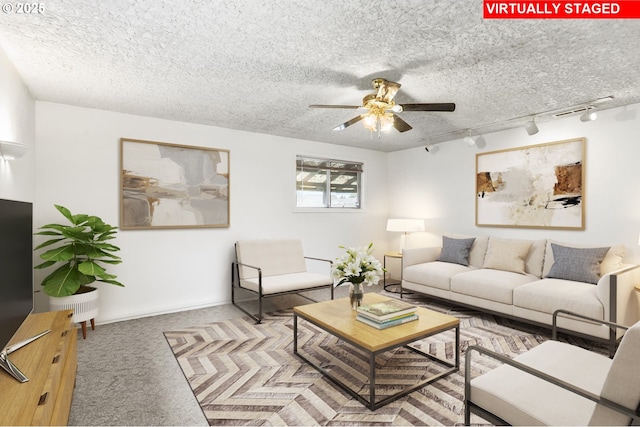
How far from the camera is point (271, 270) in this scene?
14.0ft

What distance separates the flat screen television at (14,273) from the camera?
144 centimetres

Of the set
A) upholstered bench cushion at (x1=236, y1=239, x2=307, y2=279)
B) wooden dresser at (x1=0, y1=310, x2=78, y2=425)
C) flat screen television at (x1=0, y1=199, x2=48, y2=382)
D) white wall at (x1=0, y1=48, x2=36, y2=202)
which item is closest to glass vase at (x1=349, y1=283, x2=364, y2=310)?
upholstered bench cushion at (x1=236, y1=239, x2=307, y2=279)

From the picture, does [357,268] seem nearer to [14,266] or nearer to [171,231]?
[14,266]

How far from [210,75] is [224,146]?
1689mm

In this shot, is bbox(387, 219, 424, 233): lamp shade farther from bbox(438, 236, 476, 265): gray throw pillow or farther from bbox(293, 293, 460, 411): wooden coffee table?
bbox(293, 293, 460, 411): wooden coffee table

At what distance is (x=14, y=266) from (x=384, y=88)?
2.66 meters

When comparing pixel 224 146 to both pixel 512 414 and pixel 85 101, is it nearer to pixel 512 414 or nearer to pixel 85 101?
pixel 85 101

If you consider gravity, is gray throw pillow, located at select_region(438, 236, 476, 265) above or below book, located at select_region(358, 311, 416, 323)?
above

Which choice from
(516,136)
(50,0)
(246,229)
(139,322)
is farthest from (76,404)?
(516,136)

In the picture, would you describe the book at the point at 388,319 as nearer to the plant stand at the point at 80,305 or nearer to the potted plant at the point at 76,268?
the potted plant at the point at 76,268

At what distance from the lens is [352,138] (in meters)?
4.94

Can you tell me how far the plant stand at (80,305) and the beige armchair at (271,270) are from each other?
4.96ft

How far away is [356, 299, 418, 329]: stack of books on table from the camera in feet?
7.63

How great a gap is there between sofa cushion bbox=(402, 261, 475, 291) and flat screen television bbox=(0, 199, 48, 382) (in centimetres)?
376
